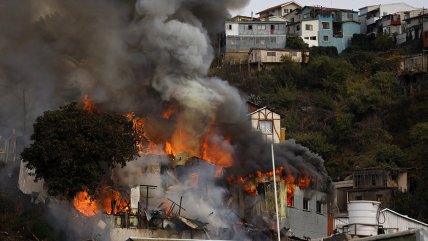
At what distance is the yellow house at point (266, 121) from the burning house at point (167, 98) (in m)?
2.53

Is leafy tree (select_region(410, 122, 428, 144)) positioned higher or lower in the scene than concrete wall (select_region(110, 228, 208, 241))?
higher

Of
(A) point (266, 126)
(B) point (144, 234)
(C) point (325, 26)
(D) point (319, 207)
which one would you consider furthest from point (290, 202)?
(C) point (325, 26)

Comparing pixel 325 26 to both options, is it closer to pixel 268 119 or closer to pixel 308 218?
pixel 268 119

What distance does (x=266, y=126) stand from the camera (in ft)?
217

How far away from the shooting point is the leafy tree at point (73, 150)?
44.5m

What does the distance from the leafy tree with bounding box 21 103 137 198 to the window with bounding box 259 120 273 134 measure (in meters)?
20.4

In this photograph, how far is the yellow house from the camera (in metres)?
65.4

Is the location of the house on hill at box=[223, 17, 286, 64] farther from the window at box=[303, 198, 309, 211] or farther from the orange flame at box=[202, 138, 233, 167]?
the window at box=[303, 198, 309, 211]

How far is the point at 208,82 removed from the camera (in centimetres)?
5897

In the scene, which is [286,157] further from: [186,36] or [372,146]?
[372,146]

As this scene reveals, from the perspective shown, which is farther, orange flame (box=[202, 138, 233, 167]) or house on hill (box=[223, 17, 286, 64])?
house on hill (box=[223, 17, 286, 64])

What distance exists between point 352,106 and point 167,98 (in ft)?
96.0

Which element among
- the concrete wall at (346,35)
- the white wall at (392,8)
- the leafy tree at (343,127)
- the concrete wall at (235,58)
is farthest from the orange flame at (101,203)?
the white wall at (392,8)

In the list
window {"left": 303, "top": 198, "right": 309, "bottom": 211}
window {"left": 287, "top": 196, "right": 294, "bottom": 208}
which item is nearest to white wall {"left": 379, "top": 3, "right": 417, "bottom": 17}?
window {"left": 303, "top": 198, "right": 309, "bottom": 211}
